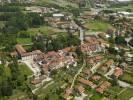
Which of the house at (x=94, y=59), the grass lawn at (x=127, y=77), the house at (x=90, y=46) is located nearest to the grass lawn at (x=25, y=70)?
the house at (x=94, y=59)

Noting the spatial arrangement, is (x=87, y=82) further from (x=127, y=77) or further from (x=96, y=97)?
(x=127, y=77)

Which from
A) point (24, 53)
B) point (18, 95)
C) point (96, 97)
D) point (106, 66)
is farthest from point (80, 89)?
point (24, 53)

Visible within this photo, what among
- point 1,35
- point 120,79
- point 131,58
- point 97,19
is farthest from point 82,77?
point 97,19

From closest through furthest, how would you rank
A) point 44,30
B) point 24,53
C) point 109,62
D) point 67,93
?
1. point 67,93
2. point 109,62
3. point 24,53
4. point 44,30

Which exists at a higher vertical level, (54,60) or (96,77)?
(54,60)

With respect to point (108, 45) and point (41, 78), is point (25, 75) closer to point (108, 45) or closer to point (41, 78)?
point (41, 78)

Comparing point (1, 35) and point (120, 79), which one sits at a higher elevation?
point (1, 35)

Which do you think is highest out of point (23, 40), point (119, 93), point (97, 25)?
point (97, 25)

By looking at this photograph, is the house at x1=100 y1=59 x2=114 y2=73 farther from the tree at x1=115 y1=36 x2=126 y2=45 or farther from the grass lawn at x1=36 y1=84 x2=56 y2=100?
the tree at x1=115 y1=36 x2=126 y2=45

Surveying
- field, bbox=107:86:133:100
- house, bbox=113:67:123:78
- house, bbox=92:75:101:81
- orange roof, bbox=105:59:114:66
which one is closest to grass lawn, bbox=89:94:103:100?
field, bbox=107:86:133:100
